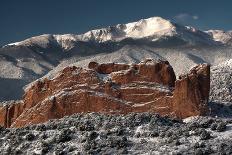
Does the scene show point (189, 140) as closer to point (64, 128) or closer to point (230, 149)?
point (230, 149)

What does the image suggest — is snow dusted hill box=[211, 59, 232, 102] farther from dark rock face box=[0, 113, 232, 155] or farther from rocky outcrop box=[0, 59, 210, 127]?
dark rock face box=[0, 113, 232, 155]

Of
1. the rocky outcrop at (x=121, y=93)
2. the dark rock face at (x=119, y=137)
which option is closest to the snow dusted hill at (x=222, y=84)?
the rocky outcrop at (x=121, y=93)

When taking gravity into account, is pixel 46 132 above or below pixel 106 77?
below

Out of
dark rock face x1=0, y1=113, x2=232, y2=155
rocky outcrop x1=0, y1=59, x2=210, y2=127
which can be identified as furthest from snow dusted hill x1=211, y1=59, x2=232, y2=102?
dark rock face x1=0, y1=113, x2=232, y2=155

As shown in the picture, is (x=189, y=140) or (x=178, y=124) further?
(x=178, y=124)

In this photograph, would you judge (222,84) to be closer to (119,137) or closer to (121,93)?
(121,93)

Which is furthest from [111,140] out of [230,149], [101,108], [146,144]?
[101,108]

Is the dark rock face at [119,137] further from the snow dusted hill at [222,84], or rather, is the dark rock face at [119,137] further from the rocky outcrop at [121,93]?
the snow dusted hill at [222,84]

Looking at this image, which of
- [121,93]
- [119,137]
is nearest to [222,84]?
[121,93]
